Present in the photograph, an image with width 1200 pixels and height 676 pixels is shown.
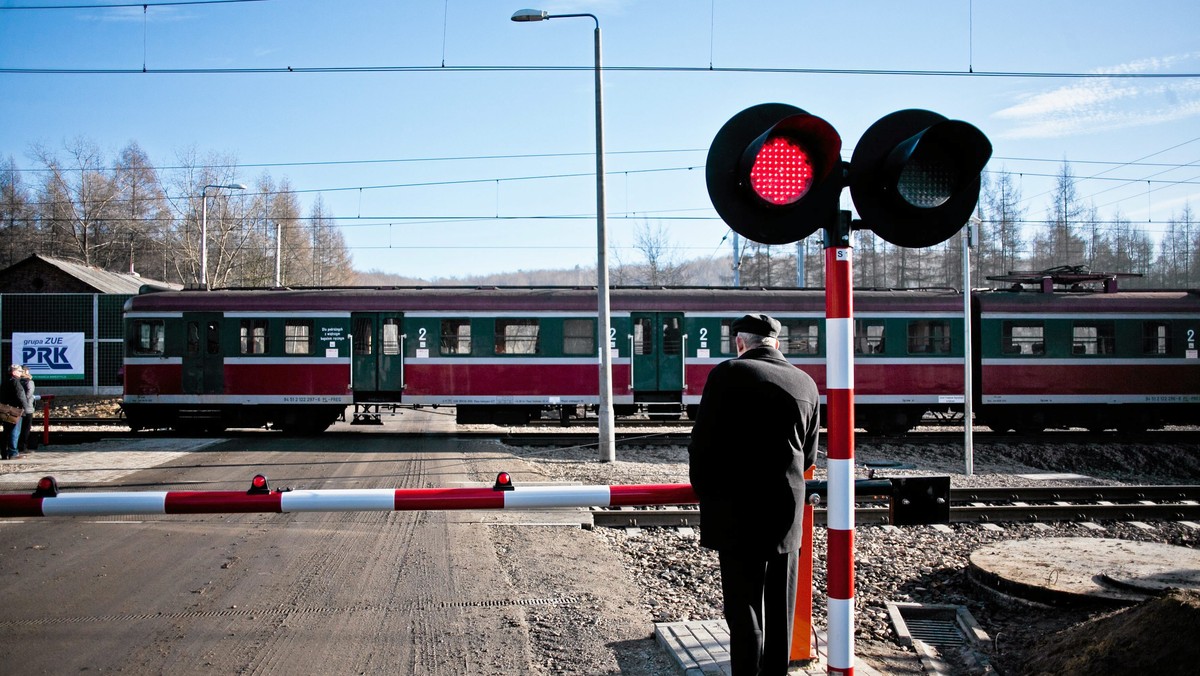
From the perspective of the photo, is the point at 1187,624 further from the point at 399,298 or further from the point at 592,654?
the point at 399,298

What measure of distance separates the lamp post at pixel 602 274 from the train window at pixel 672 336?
3314 millimetres

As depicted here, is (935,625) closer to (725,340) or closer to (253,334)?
(725,340)

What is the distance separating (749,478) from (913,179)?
1.48m

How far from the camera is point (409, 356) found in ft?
57.1

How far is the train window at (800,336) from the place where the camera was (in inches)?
696

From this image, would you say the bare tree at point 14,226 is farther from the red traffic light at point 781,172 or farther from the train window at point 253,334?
the red traffic light at point 781,172

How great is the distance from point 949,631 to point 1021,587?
82 centimetres

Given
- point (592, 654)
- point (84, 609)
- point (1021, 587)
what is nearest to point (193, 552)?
point (84, 609)

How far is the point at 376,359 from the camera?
1738 cm

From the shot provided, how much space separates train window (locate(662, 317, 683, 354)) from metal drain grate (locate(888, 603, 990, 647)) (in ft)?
38.8

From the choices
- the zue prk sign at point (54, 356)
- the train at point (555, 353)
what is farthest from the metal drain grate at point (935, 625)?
the zue prk sign at point (54, 356)

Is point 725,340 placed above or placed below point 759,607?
above

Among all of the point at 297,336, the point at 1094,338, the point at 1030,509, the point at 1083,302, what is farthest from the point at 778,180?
the point at 1094,338

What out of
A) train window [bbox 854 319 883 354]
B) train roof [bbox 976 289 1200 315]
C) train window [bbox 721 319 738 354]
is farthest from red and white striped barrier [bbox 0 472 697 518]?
train roof [bbox 976 289 1200 315]
